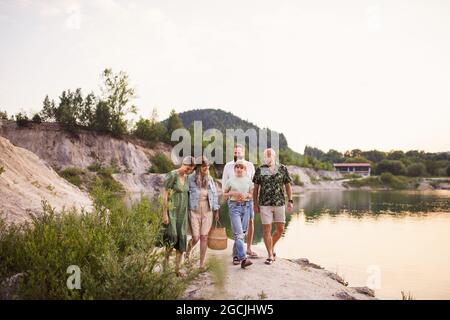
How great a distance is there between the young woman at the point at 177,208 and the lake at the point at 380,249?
6433 millimetres

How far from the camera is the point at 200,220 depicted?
7371 mm

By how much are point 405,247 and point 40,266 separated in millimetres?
17330

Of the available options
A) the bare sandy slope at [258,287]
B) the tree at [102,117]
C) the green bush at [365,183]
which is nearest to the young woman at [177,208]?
the bare sandy slope at [258,287]

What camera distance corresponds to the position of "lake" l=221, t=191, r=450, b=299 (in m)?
11.9

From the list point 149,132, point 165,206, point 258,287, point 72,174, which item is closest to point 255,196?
point 258,287

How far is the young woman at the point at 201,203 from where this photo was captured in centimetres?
727

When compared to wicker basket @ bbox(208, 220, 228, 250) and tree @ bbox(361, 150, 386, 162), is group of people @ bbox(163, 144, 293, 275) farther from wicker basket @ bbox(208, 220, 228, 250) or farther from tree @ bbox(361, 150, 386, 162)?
tree @ bbox(361, 150, 386, 162)

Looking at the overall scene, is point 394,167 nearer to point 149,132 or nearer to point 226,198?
point 149,132

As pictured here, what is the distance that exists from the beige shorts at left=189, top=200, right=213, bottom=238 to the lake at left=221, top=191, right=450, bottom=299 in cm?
598

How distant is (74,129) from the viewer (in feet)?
174

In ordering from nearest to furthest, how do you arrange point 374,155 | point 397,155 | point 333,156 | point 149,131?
point 149,131
point 397,155
point 374,155
point 333,156

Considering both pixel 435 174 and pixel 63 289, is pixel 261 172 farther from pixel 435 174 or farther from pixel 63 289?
pixel 435 174

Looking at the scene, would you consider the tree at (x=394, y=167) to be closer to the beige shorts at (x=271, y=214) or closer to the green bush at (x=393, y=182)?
the green bush at (x=393, y=182)

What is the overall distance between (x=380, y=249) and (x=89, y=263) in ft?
49.7
